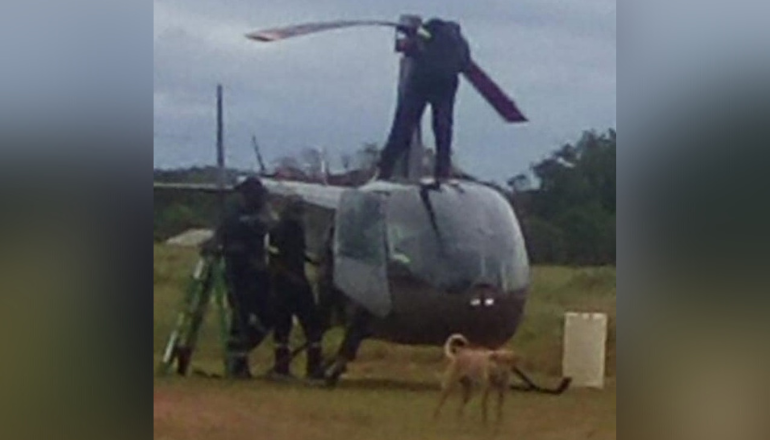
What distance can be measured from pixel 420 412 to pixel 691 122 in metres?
1.02

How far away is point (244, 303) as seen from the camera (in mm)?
3916

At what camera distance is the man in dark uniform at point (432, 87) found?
3.92 m

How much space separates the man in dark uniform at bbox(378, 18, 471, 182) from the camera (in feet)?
12.9

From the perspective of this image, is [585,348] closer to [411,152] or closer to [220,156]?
[411,152]

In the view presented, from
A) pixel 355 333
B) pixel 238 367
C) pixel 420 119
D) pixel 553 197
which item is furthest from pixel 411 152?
pixel 238 367

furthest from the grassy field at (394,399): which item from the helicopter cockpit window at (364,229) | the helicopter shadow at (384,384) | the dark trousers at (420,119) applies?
the dark trousers at (420,119)

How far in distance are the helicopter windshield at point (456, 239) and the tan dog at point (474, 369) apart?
6.4 inches

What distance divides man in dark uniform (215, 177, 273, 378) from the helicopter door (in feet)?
0.65

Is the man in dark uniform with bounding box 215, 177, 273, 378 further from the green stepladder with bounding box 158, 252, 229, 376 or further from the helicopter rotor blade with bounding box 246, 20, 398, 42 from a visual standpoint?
the helicopter rotor blade with bounding box 246, 20, 398, 42

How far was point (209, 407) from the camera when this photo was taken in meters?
3.92

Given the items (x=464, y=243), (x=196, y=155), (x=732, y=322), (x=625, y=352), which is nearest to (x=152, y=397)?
(x=196, y=155)

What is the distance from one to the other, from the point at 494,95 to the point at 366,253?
1.73 ft

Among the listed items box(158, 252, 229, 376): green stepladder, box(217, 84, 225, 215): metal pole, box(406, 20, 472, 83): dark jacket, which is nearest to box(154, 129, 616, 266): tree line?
box(217, 84, 225, 215): metal pole

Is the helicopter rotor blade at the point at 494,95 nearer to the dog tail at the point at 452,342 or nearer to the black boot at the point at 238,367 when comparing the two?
the dog tail at the point at 452,342
